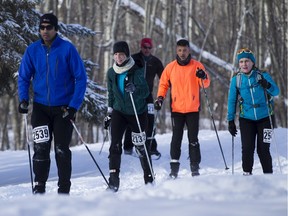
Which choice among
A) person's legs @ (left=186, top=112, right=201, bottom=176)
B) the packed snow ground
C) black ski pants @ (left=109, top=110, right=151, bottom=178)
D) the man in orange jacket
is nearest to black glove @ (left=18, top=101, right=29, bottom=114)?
black ski pants @ (left=109, top=110, right=151, bottom=178)

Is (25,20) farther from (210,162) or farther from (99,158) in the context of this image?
(210,162)

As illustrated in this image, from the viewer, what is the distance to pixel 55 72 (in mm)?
6719

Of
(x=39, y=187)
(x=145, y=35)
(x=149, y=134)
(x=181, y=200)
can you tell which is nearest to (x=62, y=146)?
(x=39, y=187)

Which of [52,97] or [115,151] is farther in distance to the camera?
[115,151]

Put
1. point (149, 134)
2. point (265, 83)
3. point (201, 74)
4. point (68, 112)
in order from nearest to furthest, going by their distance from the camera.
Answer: point (68, 112) → point (265, 83) → point (201, 74) → point (149, 134)

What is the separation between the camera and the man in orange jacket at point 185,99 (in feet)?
29.2

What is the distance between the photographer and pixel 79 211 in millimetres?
3406

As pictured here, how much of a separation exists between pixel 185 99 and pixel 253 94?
118 centimetres

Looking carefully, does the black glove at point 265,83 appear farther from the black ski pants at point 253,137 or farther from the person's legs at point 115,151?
the person's legs at point 115,151

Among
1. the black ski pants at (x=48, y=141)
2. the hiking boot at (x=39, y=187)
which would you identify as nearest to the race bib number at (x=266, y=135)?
the black ski pants at (x=48, y=141)

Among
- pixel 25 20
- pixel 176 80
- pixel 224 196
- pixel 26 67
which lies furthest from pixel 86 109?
pixel 224 196

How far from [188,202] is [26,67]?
3.67 metres

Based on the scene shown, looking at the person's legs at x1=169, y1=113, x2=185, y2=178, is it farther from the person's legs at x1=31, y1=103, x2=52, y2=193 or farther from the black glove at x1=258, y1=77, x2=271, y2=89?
the person's legs at x1=31, y1=103, x2=52, y2=193

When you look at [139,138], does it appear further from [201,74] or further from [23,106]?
[201,74]
